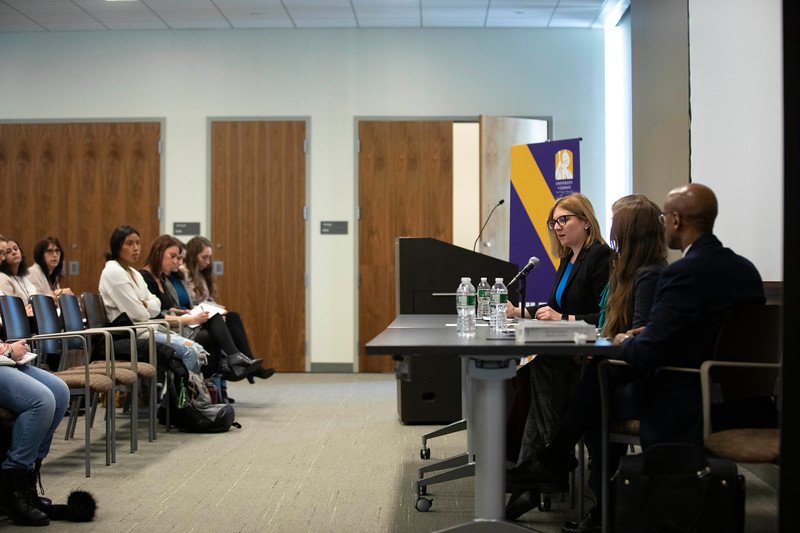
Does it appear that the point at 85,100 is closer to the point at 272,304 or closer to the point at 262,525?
the point at 272,304

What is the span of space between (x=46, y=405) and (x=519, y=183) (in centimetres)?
449

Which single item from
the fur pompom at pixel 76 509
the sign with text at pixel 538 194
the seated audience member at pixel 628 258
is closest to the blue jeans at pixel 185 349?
the fur pompom at pixel 76 509

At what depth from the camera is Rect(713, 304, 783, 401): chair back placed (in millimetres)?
2689

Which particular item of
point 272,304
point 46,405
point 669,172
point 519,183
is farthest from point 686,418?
point 272,304

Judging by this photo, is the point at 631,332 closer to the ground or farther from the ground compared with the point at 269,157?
closer to the ground

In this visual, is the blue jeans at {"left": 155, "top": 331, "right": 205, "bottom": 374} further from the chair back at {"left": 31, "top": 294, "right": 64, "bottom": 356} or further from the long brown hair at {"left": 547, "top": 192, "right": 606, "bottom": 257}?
the long brown hair at {"left": 547, "top": 192, "right": 606, "bottom": 257}

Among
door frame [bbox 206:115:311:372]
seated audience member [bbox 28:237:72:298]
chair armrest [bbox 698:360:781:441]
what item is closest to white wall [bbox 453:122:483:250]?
door frame [bbox 206:115:311:372]

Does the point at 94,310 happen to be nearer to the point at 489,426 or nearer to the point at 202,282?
the point at 202,282

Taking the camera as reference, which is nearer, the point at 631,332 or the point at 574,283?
the point at 631,332

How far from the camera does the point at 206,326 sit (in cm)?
629

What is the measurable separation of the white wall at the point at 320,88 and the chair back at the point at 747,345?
604 centimetres

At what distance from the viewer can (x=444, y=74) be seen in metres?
8.73

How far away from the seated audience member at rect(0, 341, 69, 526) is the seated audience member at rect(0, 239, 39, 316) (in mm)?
2675

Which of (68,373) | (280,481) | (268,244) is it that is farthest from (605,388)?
(268,244)
